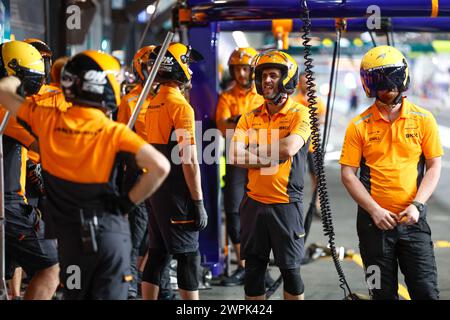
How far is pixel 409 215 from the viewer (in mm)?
5051

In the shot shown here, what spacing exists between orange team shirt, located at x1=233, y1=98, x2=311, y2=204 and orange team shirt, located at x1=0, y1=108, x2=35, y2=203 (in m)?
1.55

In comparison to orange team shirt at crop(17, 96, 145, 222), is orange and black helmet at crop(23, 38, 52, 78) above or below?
above

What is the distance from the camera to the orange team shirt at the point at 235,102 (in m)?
7.79

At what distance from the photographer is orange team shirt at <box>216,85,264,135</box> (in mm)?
7785

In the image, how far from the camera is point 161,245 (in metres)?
5.96

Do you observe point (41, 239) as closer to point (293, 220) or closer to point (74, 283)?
point (74, 283)

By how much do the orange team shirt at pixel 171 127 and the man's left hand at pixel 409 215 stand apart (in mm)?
A: 1553

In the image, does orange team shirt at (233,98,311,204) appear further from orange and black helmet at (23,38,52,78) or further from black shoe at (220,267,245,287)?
black shoe at (220,267,245,287)

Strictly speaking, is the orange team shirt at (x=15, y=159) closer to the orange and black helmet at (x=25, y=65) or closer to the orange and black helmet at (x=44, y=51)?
the orange and black helmet at (x=25, y=65)

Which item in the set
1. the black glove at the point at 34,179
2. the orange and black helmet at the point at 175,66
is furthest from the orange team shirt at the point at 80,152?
the black glove at the point at 34,179

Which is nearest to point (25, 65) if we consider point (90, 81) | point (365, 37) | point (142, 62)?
point (90, 81)

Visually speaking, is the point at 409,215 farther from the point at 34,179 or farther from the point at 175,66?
the point at 34,179

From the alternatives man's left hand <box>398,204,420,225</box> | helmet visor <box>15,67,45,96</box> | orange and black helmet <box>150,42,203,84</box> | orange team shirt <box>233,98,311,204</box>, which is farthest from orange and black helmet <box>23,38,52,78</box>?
man's left hand <box>398,204,420,225</box>
